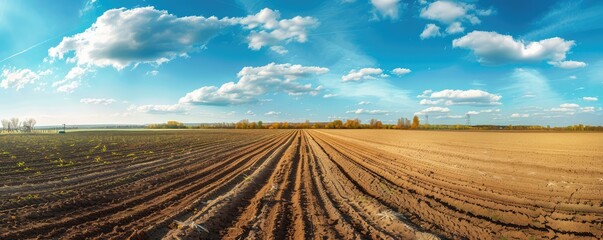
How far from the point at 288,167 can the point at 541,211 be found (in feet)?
32.8

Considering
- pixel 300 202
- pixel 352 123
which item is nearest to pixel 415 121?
pixel 352 123

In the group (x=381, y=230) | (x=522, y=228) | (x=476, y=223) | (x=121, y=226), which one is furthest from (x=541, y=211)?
(x=121, y=226)

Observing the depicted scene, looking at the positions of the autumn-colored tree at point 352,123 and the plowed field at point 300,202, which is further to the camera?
the autumn-colored tree at point 352,123

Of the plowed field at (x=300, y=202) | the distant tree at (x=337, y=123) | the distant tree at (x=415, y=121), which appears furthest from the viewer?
the distant tree at (x=337, y=123)

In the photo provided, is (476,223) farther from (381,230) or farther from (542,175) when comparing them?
(542,175)

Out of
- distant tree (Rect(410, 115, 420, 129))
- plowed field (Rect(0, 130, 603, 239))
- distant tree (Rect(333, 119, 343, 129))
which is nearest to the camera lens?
plowed field (Rect(0, 130, 603, 239))

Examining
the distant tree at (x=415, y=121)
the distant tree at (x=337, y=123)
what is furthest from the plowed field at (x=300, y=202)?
the distant tree at (x=337, y=123)

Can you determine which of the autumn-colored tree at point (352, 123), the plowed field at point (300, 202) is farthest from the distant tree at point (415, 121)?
the plowed field at point (300, 202)

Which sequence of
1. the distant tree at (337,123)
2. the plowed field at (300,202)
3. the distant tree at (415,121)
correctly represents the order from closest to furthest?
the plowed field at (300,202) < the distant tree at (415,121) < the distant tree at (337,123)

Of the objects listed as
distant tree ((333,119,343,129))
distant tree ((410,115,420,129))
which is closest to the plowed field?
distant tree ((410,115,420,129))

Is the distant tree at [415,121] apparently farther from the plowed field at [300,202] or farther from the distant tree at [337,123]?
the plowed field at [300,202]

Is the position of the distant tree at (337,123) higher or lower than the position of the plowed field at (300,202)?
higher

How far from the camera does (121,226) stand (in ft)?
22.6

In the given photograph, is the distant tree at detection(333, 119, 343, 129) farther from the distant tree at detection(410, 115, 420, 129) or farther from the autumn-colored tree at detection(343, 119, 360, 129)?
the distant tree at detection(410, 115, 420, 129)
